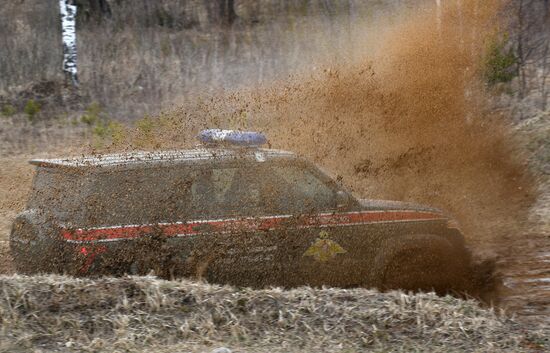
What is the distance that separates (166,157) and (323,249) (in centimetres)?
161

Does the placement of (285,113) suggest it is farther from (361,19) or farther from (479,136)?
(361,19)

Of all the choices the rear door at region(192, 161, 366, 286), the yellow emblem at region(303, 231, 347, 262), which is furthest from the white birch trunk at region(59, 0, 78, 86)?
the yellow emblem at region(303, 231, 347, 262)

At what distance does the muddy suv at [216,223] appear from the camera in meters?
6.28

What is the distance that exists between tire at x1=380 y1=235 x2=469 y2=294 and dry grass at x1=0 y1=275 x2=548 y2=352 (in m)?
1.65

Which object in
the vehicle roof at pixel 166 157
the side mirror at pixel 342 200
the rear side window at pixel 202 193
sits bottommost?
the side mirror at pixel 342 200

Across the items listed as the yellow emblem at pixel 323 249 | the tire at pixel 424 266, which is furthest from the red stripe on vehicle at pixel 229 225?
the tire at pixel 424 266

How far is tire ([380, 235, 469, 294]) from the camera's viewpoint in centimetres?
688

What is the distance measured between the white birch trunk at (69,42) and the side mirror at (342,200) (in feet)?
43.0

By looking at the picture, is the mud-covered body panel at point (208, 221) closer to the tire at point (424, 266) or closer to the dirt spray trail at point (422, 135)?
the tire at point (424, 266)

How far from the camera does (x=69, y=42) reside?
716 inches

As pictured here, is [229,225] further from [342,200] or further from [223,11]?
[223,11]

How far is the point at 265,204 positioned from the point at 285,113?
4.96 meters

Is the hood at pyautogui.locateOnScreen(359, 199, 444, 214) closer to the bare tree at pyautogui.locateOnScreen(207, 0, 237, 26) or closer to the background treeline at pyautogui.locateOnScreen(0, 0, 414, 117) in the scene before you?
the background treeline at pyautogui.locateOnScreen(0, 0, 414, 117)

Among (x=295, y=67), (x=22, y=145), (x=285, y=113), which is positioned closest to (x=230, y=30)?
(x=295, y=67)
